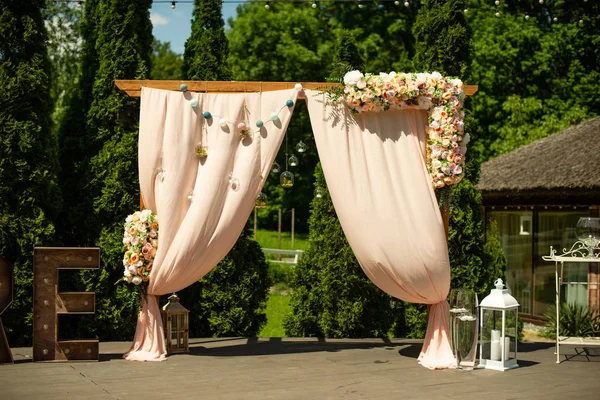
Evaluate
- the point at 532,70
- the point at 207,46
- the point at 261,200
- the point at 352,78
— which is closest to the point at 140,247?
the point at 261,200

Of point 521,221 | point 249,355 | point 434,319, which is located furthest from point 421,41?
point 521,221

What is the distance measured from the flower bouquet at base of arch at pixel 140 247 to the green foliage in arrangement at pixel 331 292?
8.29ft

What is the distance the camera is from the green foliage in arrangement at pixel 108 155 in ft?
27.3

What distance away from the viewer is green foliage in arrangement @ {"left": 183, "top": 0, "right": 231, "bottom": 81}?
9141 millimetres

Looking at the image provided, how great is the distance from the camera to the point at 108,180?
331 inches

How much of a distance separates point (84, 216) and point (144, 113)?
2.07m

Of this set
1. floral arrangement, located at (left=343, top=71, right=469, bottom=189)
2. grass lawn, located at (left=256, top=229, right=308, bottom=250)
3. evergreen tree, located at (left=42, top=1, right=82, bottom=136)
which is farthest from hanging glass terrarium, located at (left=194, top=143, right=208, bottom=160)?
evergreen tree, located at (left=42, top=1, right=82, bottom=136)

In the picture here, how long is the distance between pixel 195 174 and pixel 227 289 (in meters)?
2.12

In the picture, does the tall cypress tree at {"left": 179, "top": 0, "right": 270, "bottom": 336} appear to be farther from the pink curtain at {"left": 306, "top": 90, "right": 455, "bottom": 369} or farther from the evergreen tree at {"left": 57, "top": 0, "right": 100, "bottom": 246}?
the pink curtain at {"left": 306, "top": 90, "right": 455, "bottom": 369}

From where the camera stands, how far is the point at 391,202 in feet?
22.3

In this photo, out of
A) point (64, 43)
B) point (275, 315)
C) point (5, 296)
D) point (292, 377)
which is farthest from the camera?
point (64, 43)

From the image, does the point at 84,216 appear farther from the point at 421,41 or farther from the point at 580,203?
the point at 580,203

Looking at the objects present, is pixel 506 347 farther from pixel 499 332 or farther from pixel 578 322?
pixel 578 322

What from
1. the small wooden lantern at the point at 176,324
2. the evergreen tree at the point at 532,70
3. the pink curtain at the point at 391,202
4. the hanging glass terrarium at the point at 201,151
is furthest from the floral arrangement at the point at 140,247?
the evergreen tree at the point at 532,70
